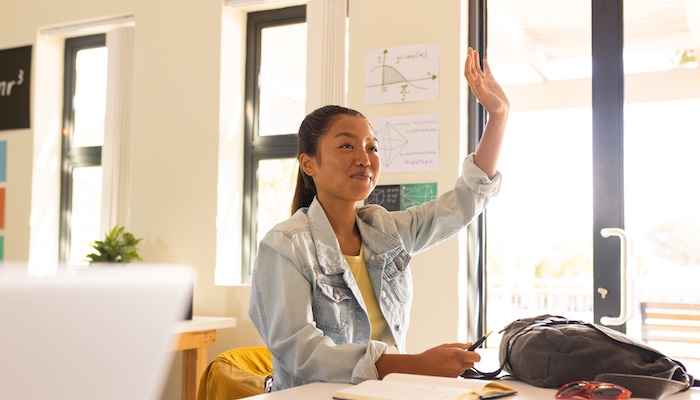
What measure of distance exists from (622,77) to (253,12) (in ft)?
7.23

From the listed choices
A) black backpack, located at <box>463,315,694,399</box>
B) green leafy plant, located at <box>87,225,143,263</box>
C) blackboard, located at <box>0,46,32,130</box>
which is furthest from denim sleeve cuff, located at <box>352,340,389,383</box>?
blackboard, located at <box>0,46,32,130</box>

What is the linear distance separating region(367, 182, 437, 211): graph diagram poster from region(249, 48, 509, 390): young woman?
143cm

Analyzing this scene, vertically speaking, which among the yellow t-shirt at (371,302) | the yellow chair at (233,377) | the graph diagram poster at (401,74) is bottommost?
the yellow chair at (233,377)

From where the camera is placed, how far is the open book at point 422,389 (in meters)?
1.16

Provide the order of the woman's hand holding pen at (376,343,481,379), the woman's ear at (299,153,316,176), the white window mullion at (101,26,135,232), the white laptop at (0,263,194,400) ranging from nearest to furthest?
the white laptop at (0,263,194,400)
the woman's hand holding pen at (376,343,481,379)
the woman's ear at (299,153,316,176)
the white window mullion at (101,26,135,232)

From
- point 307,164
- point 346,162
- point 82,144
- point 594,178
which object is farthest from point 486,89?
point 82,144

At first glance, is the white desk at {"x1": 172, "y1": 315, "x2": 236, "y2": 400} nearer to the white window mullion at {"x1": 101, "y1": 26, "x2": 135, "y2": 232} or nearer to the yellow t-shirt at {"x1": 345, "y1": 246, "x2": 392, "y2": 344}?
the white window mullion at {"x1": 101, "y1": 26, "x2": 135, "y2": 232}

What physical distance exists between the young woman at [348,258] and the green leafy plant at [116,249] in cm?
239

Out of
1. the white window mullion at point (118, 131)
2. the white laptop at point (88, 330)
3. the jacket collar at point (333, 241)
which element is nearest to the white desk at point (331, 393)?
the jacket collar at point (333, 241)

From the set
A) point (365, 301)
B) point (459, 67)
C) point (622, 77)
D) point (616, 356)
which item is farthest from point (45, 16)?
point (616, 356)

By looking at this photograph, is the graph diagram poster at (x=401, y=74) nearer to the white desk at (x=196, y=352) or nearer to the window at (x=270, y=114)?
the window at (x=270, y=114)

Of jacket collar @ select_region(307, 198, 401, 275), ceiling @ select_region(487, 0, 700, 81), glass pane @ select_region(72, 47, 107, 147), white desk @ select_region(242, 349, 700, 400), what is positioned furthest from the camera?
glass pane @ select_region(72, 47, 107, 147)

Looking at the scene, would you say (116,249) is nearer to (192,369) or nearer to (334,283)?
(192,369)

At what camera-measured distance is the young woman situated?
1.46 m
